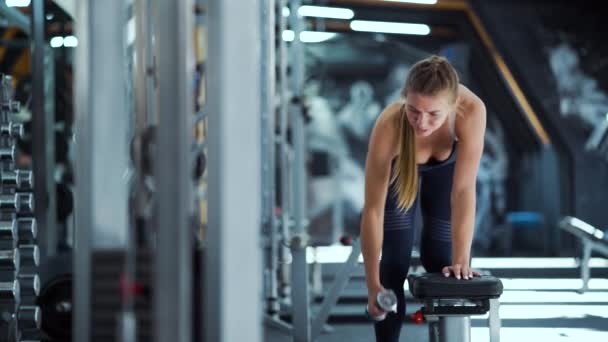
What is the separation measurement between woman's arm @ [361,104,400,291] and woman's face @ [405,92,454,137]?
3.9 inches

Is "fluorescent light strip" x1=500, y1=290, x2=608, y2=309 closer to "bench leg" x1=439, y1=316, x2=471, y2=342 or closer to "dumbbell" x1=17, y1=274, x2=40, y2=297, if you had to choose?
"bench leg" x1=439, y1=316, x2=471, y2=342

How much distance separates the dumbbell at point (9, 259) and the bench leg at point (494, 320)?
135 centimetres

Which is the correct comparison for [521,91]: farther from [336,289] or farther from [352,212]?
[336,289]

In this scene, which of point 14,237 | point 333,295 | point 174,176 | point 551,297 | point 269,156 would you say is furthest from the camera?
point 551,297

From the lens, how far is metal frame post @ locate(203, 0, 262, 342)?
3.26 feet

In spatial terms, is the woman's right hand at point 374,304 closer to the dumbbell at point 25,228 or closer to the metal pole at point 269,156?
the dumbbell at point 25,228

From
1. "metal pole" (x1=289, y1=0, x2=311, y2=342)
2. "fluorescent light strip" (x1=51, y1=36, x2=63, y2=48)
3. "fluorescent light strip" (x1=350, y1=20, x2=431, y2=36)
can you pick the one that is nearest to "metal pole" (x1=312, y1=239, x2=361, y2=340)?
"metal pole" (x1=289, y1=0, x2=311, y2=342)

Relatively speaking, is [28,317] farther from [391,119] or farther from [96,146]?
[96,146]

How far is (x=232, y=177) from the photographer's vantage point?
1.00 m

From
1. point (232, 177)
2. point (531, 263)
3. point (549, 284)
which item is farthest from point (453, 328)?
point (531, 263)

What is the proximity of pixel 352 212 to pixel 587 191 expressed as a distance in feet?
8.99

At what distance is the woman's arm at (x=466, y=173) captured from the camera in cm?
184

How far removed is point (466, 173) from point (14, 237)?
1.32m

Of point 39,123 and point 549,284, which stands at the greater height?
point 39,123
